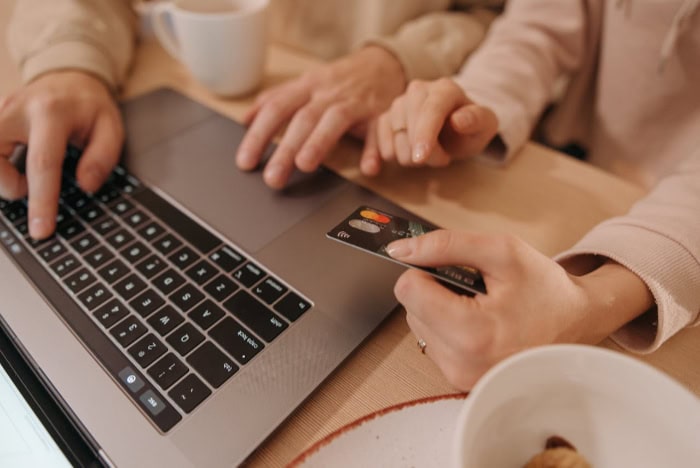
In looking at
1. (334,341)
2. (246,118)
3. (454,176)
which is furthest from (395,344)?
(246,118)

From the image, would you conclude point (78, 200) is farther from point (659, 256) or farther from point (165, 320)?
point (659, 256)

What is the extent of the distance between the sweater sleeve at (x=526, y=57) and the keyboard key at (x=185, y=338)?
0.36 m

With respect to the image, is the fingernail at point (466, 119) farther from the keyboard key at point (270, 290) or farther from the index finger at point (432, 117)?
the keyboard key at point (270, 290)

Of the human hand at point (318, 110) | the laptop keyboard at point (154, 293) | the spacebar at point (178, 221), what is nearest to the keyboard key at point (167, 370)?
the laptop keyboard at point (154, 293)

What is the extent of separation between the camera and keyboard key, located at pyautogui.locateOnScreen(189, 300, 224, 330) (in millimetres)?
336

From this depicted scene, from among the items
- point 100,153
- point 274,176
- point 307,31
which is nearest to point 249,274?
point 274,176

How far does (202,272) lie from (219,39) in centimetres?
32

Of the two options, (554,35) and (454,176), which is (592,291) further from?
(554,35)

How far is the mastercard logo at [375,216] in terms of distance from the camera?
0.33 meters

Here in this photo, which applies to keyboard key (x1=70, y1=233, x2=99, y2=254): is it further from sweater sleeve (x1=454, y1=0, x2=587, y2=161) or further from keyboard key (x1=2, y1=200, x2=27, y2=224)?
sweater sleeve (x1=454, y1=0, x2=587, y2=161)

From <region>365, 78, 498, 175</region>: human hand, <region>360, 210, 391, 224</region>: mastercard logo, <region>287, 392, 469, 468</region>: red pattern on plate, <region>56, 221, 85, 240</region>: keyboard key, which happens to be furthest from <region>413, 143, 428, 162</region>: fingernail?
<region>56, 221, 85, 240</region>: keyboard key

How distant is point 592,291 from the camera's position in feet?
1.06

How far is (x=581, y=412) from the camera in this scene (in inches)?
9.2

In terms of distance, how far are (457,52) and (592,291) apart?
0.44 metres
